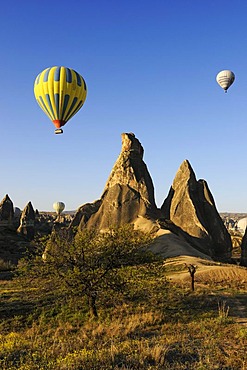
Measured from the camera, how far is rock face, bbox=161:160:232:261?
51.1 metres

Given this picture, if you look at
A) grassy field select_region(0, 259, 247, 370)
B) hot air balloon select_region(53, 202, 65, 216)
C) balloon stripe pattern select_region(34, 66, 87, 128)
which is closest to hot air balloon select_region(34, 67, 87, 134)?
balloon stripe pattern select_region(34, 66, 87, 128)

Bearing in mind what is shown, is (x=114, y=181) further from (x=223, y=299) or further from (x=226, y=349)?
(x=226, y=349)

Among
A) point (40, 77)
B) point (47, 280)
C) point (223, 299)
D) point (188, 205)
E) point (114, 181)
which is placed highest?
point (40, 77)

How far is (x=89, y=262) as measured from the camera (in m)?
18.3

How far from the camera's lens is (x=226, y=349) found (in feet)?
37.0

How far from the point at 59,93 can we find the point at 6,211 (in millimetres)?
66002

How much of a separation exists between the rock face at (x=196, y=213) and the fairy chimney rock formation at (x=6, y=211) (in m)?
49.5

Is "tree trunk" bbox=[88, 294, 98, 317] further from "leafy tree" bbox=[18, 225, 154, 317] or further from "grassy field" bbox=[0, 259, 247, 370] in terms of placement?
"grassy field" bbox=[0, 259, 247, 370]

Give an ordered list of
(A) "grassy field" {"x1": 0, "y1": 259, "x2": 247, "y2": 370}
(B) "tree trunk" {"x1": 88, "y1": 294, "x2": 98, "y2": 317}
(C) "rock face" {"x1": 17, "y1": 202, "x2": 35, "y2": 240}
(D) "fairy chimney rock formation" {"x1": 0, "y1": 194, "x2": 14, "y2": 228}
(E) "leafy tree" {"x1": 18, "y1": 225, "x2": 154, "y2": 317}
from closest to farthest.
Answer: (A) "grassy field" {"x1": 0, "y1": 259, "x2": 247, "y2": 370}
(E) "leafy tree" {"x1": 18, "y1": 225, "x2": 154, "y2": 317}
(B) "tree trunk" {"x1": 88, "y1": 294, "x2": 98, "y2": 317}
(C) "rock face" {"x1": 17, "y1": 202, "x2": 35, "y2": 240}
(D) "fairy chimney rock formation" {"x1": 0, "y1": 194, "x2": 14, "y2": 228}

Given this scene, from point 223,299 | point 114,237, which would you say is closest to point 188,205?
point 223,299

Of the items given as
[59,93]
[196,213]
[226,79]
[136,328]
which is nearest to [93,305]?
[136,328]

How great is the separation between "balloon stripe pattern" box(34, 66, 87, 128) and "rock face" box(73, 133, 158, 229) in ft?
73.8

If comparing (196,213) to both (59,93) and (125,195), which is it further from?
(59,93)

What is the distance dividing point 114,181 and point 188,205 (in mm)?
13108
